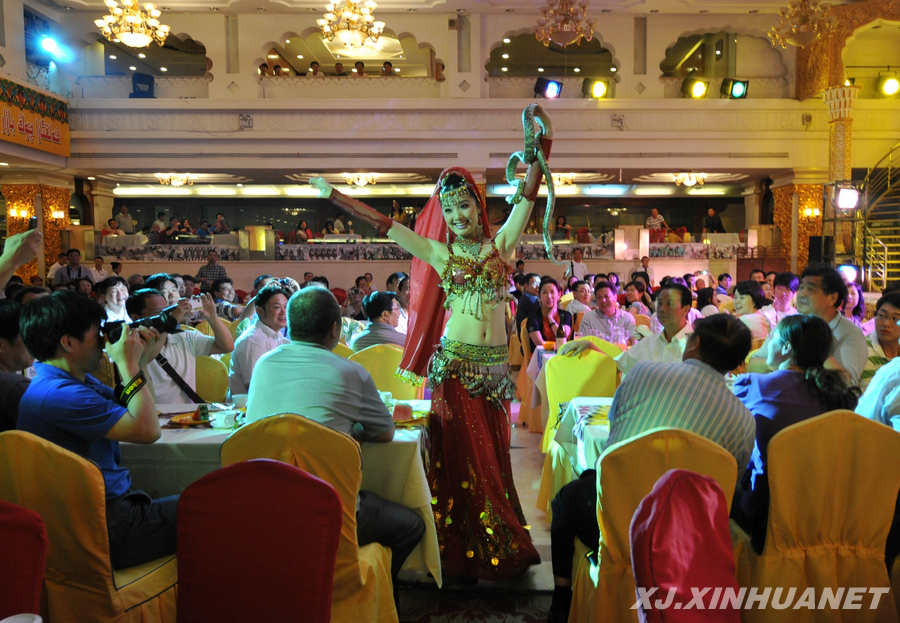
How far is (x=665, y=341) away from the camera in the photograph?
3424 millimetres

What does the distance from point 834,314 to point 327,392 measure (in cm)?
262

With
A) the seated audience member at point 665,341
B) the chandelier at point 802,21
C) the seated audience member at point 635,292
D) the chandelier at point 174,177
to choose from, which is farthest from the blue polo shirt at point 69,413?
the chandelier at point 174,177

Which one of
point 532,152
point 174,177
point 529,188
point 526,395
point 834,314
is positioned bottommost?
point 526,395

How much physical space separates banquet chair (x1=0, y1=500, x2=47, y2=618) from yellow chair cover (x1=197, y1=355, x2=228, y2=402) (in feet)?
7.83

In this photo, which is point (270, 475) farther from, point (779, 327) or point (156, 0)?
point (156, 0)

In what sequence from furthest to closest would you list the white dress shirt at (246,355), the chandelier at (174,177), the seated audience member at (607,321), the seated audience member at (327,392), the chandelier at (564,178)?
1. the chandelier at (564,178)
2. the chandelier at (174,177)
3. the seated audience member at (607,321)
4. the white dress shirt at (246,355)
5. the seated audience member at (327,392)

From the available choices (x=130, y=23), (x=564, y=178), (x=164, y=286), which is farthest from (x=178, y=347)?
(x=564, y=178)

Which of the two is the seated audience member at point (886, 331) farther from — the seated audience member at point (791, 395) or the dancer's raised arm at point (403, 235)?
the dancer's raised arm at point (403, 235)

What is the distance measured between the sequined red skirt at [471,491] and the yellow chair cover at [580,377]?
2.85 ft

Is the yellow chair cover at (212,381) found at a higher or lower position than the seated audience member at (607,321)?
lower

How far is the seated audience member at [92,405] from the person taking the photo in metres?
1.73

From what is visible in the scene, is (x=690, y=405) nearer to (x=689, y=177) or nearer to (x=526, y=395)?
(x=526, y=395)

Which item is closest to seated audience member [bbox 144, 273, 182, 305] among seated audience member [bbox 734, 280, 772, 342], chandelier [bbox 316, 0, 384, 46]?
seated audience member [bbox 734, 280, 772, 342]

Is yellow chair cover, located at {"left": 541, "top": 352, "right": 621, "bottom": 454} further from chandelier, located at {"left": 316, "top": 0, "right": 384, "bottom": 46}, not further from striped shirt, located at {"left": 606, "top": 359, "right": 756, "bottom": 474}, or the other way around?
chandelier, located at {"left": 316, "top": 0, "right": 384, "bottom": 46}
